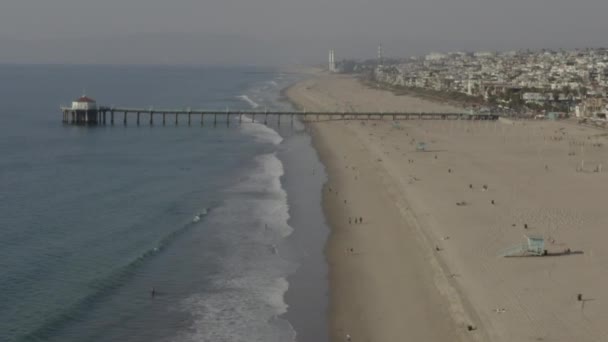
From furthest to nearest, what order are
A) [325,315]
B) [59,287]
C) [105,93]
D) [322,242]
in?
[105,93] → [322,242] → [59,287] → [325,315]

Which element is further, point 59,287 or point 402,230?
point 402,230

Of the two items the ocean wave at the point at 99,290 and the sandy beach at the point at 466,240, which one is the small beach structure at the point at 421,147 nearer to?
the sandy beach at the point at 466,240

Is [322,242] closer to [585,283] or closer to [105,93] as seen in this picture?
[585,283]

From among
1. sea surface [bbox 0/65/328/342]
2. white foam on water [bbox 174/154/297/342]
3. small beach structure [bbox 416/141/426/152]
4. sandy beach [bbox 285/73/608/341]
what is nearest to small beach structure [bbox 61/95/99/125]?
sea surface [bbox 0/65/328/342]

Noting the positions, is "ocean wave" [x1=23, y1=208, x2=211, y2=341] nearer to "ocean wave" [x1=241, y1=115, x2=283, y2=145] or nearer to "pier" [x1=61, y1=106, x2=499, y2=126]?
"ocean wave" [x1=241, y1=115, x2=283, y2=145]

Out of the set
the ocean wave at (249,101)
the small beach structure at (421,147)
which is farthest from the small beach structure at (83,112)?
the small beach structure at (421,147)

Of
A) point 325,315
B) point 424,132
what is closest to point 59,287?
point 325,315
